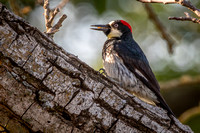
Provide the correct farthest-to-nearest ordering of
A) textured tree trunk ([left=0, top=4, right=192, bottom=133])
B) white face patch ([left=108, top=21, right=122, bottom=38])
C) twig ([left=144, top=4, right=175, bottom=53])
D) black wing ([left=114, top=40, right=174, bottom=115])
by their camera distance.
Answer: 1. white face patch ([left=108, top=21, right=122, bottom=38])
2. twig ([left=144, top=4, right=175, bottom=53])
3. black wing ([left=114, top=40, right=174, bottom=115])
4. textured tree trunk ([left=0, top=4, right=192, bottom=133])

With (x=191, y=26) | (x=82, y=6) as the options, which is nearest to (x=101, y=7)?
(x=82, y=6)

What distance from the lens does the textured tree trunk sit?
1817 mm

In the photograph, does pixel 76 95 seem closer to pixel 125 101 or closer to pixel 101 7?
pixel 125 101

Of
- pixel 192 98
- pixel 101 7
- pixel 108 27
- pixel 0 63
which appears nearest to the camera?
pixel 0 63

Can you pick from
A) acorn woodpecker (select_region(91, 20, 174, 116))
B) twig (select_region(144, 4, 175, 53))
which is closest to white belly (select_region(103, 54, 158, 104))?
acorn woodpecker (select_region(91, 20, 174, 116))

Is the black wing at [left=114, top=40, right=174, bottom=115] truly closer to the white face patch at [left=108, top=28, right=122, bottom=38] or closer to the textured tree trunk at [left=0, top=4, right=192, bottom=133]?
the white face patch at [left=108, top=28, right=122, bottom=38]

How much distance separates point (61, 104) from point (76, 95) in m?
0.14

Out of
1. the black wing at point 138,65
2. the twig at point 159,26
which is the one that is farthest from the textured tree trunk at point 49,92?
the twig at point 159,26

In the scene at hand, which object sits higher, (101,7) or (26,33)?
(101,7)

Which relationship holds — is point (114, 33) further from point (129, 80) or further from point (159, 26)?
point (129, 80)

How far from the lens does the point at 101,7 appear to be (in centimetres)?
489

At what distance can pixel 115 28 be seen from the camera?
4508 millimetres

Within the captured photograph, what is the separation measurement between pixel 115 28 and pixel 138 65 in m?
1.09

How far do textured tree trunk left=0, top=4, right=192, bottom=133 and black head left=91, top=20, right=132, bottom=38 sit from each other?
8.00ft
